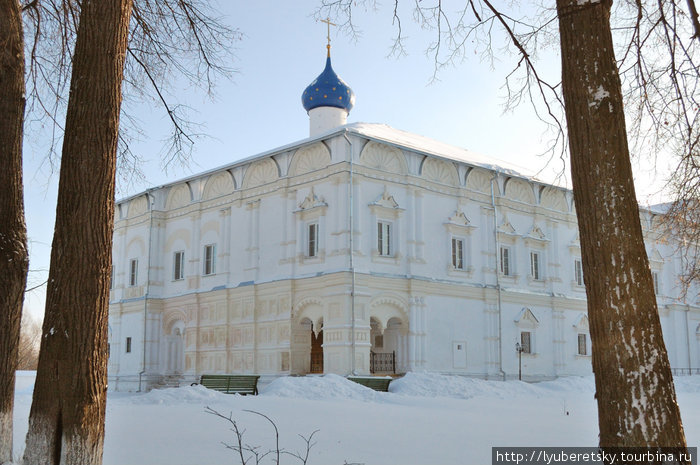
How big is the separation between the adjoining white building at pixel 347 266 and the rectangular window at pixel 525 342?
0.03m

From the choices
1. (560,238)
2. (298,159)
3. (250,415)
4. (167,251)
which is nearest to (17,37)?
(250,415)

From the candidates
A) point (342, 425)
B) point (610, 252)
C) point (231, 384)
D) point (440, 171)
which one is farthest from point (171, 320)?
point (610, 252)

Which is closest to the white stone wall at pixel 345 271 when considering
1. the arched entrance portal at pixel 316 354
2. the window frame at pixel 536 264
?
the window frame at pixel 536 264

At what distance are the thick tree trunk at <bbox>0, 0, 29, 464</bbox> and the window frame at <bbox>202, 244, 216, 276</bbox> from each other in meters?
17.4

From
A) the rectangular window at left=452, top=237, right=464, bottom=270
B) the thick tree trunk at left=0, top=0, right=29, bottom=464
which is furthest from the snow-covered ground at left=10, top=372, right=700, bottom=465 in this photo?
the rectangular window at left=452, top=237, right=464, bottom=270

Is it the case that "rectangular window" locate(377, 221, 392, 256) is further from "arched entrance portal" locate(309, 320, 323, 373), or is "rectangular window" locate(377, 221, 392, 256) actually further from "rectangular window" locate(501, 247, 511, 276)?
"rectangular window" locate(501, 247, 511, 276)

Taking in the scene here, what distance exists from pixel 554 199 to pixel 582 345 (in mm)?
5206

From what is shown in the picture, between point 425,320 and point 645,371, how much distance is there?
16.8 meters

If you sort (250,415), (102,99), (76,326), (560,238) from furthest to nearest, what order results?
(560,238) → (250,415) → (102,99) → (76,326)

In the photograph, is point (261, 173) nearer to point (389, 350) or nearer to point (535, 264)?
point (389, 350)

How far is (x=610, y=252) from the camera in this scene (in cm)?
479

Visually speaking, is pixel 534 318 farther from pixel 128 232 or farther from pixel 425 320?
pixel 128 232

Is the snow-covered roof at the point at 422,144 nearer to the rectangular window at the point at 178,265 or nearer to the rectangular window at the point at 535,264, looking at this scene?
the rectangular window at the point at 535,264

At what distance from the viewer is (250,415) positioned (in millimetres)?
10406
